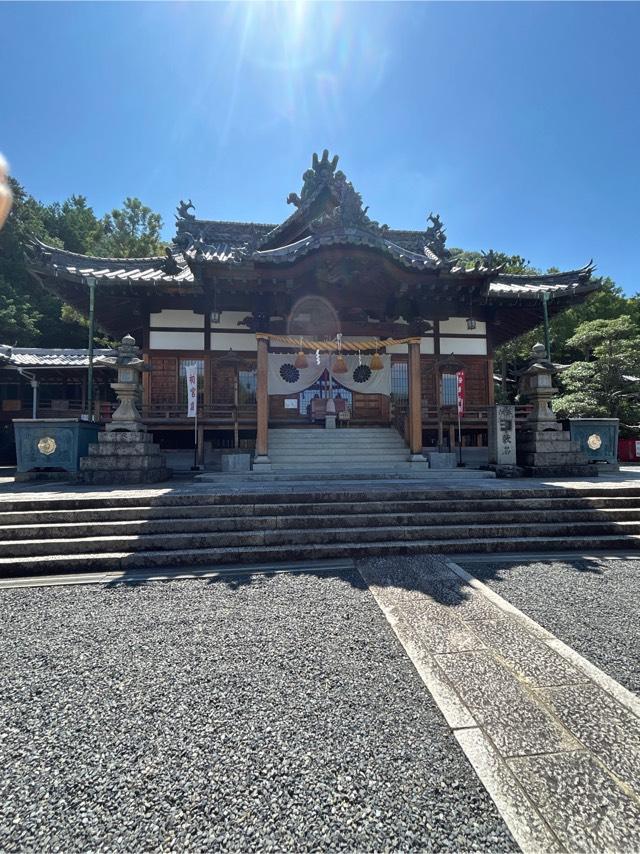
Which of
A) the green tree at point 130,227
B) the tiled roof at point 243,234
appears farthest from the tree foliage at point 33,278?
the tiled roof at point 243,234

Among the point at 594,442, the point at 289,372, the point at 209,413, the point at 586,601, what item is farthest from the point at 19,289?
the point at 586,601

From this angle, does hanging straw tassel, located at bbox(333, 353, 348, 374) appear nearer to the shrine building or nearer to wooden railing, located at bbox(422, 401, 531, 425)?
Answer: the shrine building

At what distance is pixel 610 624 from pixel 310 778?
9.85ft

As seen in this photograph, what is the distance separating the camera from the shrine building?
10.1 metres

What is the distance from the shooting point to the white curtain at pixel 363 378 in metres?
12.2

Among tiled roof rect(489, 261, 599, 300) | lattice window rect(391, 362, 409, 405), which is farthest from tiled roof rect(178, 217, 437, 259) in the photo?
lattice window rect(391, 362, 409, 405)

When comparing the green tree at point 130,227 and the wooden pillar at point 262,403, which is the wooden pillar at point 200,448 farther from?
the green tree at point 130,227

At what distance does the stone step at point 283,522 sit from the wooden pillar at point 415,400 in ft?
14.4

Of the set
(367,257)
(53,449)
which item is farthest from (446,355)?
(53,449)

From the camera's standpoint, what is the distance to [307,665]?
2.72m

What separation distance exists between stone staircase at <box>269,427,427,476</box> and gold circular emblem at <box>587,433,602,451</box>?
480 cm

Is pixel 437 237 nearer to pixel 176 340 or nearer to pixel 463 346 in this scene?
pixel 463 346

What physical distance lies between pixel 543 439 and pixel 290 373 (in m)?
7.60

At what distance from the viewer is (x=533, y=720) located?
2189mm
